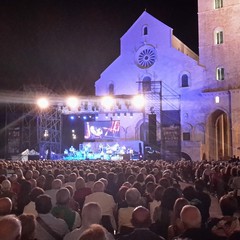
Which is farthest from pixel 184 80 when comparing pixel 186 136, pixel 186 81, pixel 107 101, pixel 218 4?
pixel 107 101

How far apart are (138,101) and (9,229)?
37.7 metres

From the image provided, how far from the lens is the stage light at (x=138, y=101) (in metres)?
41.1

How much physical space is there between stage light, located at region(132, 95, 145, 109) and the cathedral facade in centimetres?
72

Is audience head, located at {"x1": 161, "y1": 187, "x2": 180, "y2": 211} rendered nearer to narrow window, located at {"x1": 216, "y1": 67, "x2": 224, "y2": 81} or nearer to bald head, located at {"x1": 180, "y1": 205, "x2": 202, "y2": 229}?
bald head, located at {"x1": 180, "y1": 205, "x2": 202, "y2": 229}

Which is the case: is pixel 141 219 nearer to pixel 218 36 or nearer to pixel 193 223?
pixel 193 223

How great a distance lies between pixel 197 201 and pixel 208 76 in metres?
35.6

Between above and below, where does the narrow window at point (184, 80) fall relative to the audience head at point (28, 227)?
above

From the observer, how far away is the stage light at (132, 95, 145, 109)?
41.1 metres

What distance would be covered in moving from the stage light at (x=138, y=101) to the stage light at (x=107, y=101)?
240 centimetres

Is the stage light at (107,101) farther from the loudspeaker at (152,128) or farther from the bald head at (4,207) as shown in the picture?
the bald head at (4,207)

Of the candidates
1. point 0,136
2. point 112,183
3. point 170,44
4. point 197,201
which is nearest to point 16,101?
point 0,136

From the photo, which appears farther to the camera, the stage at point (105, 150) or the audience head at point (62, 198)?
the stage at point (105, 150)

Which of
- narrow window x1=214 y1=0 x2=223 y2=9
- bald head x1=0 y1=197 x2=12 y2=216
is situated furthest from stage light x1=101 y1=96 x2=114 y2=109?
bald head x1=0 y1=197 x2=12 y2=216

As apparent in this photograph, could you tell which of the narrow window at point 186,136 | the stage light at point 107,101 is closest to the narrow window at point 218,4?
the narrow window at point 186,136
